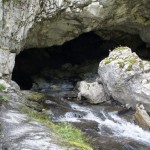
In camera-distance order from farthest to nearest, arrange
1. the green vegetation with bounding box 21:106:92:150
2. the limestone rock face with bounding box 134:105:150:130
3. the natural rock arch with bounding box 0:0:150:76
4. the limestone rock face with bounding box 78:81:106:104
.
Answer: the limestone rock face with bounding box 78:81:106:104, the natural rock arch with bounding box 0:0:150:76, the limestone rock face with bounding box 134:105:150:130, the green vegetation with bounding box 21:106:92:150

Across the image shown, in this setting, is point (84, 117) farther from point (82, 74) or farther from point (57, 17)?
point (82, 74)

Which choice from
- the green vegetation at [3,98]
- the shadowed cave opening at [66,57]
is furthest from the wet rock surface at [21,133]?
the shadowed cave opening at [66,57]

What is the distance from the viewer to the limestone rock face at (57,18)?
1748cm

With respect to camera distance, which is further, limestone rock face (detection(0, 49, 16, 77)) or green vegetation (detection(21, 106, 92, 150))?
limestone rock face (detection(0, 49, 16, 77))

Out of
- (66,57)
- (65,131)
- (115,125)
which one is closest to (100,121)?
(115,125)

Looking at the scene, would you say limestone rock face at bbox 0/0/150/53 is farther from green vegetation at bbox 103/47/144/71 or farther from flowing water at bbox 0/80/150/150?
flowing water at bbox 0/80/150/150

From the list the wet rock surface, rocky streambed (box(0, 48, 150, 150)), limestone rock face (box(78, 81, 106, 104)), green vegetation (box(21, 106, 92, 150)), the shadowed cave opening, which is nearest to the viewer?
the wet rock surface

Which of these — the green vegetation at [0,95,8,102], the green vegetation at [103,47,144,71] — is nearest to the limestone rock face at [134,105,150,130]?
the green vegetation at [103,47,144,71]

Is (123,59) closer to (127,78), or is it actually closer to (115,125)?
(127,78)

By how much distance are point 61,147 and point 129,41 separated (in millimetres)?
21032

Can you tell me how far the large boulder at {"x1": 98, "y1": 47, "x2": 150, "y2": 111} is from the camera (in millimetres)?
16047

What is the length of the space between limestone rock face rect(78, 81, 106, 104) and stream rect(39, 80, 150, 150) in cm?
43

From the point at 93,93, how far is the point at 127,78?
2542 millimetres

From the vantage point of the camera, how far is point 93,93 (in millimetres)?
18453
